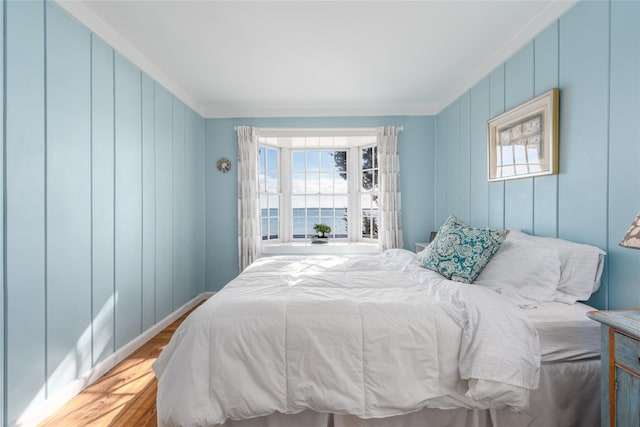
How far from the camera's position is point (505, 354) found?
1.30 metres

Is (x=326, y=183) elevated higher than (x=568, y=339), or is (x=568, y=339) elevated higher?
(x=326, y=183)

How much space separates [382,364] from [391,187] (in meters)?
2.86

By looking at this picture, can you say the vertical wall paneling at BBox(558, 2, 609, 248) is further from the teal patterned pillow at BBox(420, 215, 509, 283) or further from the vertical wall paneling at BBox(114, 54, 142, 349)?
the vertical wall paneling at BBox(114, 54, 142, 349)

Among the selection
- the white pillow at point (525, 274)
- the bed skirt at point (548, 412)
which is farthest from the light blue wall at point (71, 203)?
the white pillow at point (525, 274)

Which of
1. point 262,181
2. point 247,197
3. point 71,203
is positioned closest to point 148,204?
point 71,203

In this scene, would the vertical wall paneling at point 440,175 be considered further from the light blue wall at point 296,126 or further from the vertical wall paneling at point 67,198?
the vertical wall paneling at point 67,198

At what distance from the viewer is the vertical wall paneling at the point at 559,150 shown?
6.48 ft

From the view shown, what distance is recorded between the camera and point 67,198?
1.89 meters

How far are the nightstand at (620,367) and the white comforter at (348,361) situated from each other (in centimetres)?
24

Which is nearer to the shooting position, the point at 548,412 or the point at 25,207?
the point at 548,412

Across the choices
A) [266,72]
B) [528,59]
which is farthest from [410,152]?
[266,72]

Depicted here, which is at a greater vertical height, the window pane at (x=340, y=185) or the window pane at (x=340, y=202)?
the window pane at (x=340, y=185)

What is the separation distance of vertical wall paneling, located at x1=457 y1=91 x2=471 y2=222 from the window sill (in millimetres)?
1300

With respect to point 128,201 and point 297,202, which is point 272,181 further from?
point 128,201
